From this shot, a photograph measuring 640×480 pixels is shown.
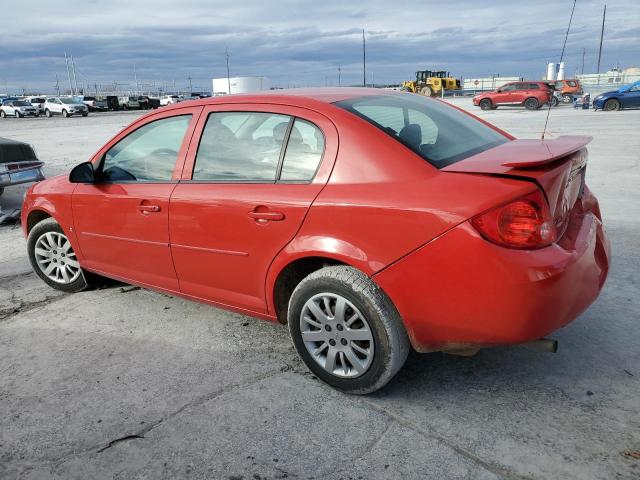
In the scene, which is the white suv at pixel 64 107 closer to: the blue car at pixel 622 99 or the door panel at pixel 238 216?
the blue car at pixel 622 99

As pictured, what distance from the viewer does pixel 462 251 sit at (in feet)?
7.64

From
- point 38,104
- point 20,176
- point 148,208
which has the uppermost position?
point 148,208

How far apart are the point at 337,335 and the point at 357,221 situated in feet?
2.08

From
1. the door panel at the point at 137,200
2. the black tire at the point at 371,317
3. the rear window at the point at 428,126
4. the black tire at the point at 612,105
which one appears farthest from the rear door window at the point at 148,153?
the black tire at the point at 612,105

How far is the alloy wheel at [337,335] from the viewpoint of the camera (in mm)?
2713

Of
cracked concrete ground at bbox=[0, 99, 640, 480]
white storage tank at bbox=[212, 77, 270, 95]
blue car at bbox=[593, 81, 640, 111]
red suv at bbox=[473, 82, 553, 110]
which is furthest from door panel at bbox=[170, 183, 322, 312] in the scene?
white storage tank at bbox=[212, 77, 270, 95]

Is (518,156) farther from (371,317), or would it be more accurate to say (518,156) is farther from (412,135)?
(371,317)

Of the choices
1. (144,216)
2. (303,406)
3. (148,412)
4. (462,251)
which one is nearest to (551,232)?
(462,251)

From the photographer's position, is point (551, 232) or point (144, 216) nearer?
point (551, 232)

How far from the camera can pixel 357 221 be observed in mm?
2582

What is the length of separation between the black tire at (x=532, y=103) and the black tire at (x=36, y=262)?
3020 cm

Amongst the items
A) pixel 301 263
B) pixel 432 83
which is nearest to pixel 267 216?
pixel 301 263

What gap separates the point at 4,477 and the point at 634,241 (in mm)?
5329

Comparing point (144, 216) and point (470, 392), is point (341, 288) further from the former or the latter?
point (144, 216)
